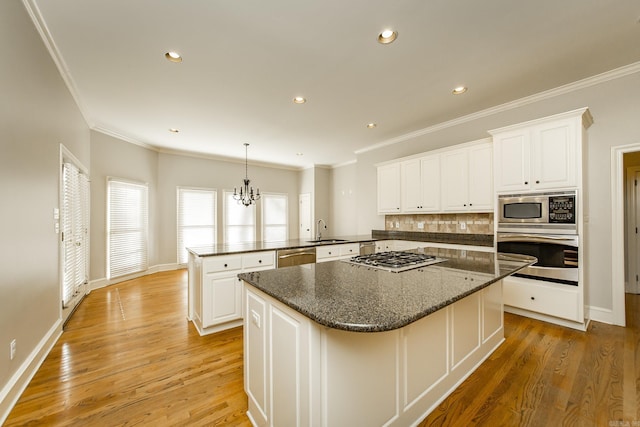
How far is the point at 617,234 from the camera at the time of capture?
279 centimetres

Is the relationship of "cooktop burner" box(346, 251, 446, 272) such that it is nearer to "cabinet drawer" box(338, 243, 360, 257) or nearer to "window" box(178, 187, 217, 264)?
"cabinet drawer" box(338, 243, 360, 257)

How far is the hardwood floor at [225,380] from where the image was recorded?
63.8 inches

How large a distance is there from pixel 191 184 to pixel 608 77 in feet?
24.0

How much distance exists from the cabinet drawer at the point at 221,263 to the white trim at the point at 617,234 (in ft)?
13.7

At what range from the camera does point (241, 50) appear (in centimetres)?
241

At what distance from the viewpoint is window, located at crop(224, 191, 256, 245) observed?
6.81 metres

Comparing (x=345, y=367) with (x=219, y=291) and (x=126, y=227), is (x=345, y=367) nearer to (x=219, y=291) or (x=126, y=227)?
(x=219, y=291)

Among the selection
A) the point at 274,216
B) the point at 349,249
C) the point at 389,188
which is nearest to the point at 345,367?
the point at 349,249

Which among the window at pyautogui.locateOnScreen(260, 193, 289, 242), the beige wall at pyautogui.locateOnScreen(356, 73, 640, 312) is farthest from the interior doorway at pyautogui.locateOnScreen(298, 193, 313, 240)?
the beige wall at pyautogui.locateOnScreen(356, 73, 640, 312)

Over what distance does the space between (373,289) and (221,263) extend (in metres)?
2.00

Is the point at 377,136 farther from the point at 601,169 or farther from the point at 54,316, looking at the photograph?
the point at 54,316

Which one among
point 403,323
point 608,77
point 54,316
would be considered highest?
point 608,77

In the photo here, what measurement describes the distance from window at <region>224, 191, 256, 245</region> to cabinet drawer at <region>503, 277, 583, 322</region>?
5634mm

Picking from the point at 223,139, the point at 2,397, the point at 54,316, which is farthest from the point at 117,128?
the point at 2,397
